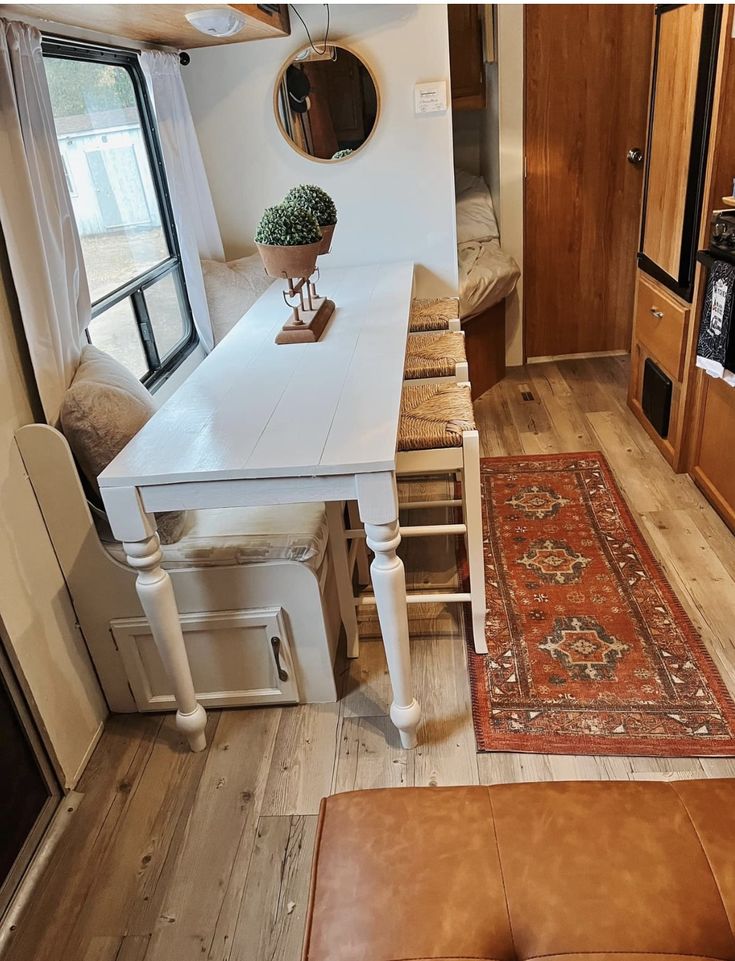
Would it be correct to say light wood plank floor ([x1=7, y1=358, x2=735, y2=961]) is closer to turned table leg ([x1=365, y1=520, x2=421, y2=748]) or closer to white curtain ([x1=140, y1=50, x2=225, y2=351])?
turned table leg ([x1=365, y1=520, x2=421, y2=748])

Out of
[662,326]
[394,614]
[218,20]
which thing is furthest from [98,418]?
[662,326]

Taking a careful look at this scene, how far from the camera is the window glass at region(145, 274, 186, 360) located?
2877 mm

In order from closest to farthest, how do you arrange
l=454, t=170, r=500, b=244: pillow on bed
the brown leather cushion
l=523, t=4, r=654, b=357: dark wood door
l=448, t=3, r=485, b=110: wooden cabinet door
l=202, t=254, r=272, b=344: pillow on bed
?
the brown leather cushion → l=202, t=254, r=272, b=344: pillow on bed → l=523, t=4, r=654, b=357: dark wood door → l=448, t=3, r=485, b=110: wooden cabinet door → l=454, t=170, r=500, b=244: pillow on bed

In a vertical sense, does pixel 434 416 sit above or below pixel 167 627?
above

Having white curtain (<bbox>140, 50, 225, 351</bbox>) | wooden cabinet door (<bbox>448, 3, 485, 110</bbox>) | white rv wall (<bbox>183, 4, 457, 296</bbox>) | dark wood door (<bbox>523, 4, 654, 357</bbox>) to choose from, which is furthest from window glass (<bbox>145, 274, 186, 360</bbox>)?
dark wood door (<bbox>523, 4, 654, 357</bbox>)

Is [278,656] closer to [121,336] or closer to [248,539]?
[248,539]

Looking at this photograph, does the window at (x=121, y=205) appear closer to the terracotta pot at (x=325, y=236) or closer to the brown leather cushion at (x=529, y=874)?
the terracotta pot at (x=325, y=236)

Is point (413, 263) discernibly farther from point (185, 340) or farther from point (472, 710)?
point (472, 710)

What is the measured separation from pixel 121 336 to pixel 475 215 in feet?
7.51

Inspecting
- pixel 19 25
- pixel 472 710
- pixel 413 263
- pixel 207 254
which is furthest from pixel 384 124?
pixel 472 710

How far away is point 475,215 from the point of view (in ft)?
13.5

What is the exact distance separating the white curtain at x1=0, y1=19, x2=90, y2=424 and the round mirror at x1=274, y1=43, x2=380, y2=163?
1355 mm

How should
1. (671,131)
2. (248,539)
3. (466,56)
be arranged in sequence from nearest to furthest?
(248,539)
(671,131)
(466,56)

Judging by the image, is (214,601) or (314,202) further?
(314,202)
